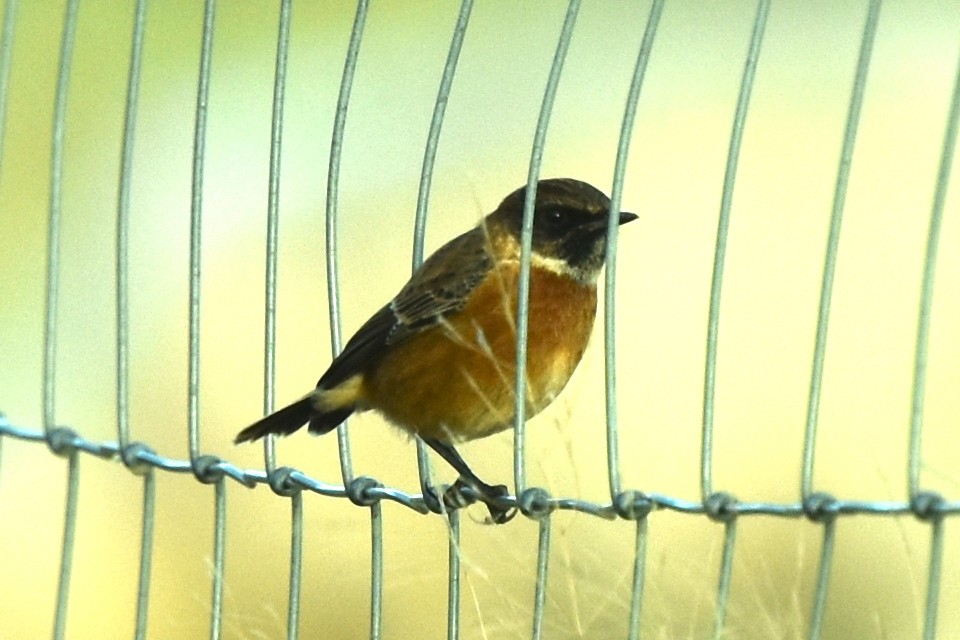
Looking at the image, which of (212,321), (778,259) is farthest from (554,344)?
(212,321)

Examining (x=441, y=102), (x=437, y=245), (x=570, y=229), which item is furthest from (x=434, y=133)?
(x=437, y=245)

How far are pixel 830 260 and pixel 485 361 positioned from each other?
1.59m

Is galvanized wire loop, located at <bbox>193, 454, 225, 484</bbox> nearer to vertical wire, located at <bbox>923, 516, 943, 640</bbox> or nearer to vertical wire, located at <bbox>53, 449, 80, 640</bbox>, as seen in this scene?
vertical wire, located at <bbox>53, 449, 80, 640</bbox>

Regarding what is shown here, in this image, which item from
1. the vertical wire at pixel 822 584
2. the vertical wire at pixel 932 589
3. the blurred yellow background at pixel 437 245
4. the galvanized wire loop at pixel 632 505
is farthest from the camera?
the blurred yellow background at pixel 437 245

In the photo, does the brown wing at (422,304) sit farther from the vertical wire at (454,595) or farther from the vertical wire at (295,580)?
the vertical wire at (454,595)

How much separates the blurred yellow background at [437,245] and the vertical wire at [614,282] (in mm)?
2116

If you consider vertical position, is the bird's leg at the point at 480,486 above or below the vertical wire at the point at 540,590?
above

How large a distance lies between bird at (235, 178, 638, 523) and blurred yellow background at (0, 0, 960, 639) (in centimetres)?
80

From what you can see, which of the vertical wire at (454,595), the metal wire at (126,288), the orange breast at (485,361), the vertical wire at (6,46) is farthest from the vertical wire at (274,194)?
the vertical wire at (6,46)

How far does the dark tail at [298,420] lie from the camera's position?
408 cm

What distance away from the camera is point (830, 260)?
2.57m

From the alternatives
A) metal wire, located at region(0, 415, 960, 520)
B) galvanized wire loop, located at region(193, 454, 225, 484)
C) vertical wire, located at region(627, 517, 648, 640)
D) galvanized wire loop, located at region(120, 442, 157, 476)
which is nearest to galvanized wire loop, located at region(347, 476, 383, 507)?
metal wire, located at region(0, 415, 960, 520)

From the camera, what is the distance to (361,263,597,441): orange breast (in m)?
4.03

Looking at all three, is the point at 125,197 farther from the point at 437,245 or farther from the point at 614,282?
the point at 437,245
